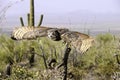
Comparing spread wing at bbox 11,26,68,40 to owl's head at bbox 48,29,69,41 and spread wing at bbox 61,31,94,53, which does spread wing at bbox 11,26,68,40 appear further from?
spread wing at bbox 61,31,94,53

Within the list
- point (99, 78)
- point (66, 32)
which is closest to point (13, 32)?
point (66, 32)

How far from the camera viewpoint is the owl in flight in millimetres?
7211

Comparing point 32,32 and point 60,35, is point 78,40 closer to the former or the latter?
point 60,35

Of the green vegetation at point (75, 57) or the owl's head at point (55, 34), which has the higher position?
the owl's head at point (55, 34)

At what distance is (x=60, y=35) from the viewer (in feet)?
25.0

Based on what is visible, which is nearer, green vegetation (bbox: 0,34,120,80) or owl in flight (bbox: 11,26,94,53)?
owl in flight (bbox: 11,26,94,53)

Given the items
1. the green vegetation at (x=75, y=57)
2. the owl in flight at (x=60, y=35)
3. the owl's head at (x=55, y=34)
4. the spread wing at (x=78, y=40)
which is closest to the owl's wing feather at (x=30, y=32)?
the owl in flight at (x=60, y=35)

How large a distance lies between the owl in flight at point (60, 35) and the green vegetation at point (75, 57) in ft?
23.4

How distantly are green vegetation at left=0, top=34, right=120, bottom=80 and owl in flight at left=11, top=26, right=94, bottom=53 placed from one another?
712 centimetres

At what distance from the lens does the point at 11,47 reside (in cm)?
2047

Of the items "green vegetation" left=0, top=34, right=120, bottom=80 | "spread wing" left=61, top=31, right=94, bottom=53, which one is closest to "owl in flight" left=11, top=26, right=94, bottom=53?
"spread wing" left=61, top=31, right=94, bottom=53

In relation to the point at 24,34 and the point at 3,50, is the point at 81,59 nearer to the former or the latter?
the point at 3,50

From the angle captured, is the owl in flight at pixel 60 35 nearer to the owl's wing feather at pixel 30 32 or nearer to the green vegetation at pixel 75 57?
the owl's wing feather at pixel 30 32

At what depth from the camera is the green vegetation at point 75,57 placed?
16.8 m
